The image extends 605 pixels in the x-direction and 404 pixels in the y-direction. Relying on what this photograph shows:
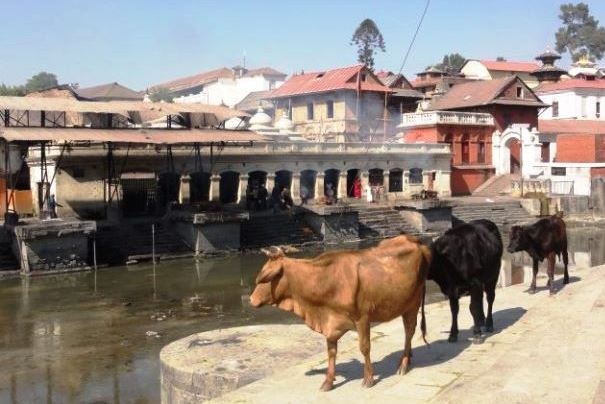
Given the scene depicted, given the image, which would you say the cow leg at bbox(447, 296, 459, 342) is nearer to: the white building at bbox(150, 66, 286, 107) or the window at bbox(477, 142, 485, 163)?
the window at bbox(477, 142, 485, 163)

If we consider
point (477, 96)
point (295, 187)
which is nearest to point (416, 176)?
point (295, 187)

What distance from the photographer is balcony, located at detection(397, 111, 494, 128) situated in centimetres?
4740

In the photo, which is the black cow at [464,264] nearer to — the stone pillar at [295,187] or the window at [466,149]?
the stone pillar at [295,187]

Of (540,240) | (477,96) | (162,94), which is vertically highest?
(162,94)

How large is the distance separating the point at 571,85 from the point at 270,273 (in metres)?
59.7

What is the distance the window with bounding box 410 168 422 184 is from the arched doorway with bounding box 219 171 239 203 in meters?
12.7

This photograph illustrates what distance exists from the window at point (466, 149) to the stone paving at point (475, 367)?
121 feet

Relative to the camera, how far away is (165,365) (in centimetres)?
1071

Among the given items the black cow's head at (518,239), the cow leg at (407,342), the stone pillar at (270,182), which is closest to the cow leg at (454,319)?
the cow leg at (407,342)

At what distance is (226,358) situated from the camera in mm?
10875

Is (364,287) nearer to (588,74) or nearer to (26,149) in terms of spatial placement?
(26,149)

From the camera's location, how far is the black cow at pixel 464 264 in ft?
33.8

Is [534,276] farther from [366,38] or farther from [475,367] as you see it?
[366,38]

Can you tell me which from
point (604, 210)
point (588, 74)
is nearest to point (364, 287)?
point (604, 210)
